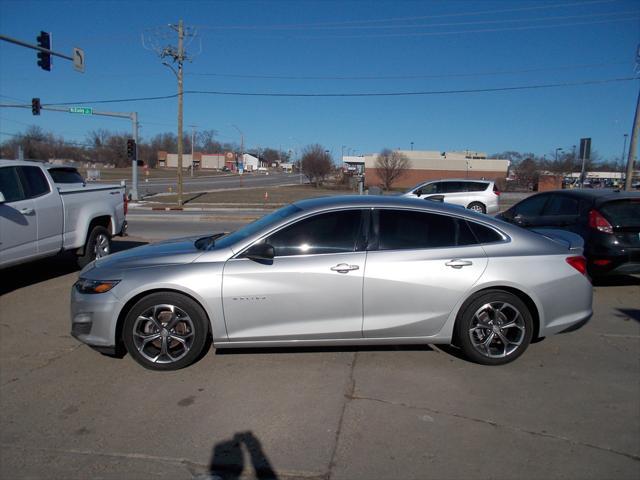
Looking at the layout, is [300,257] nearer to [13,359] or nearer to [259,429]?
[259,429]

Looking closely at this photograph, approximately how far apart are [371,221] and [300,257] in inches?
28.7

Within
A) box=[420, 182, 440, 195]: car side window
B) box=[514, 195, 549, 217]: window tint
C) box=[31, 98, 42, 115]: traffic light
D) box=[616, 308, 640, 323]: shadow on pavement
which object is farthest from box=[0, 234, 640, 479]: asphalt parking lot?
box=[31, 98, 42, 115]: traffic light

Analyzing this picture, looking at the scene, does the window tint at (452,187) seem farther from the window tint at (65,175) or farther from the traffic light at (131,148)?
the traffic light at (131,148)

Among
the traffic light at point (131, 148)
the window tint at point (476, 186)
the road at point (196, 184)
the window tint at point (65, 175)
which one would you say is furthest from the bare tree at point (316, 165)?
the window tint at point (65, 175)

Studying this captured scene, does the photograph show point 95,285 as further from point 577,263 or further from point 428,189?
point 428,189

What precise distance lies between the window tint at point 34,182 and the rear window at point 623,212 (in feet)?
26.7

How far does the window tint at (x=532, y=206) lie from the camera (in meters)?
8.62

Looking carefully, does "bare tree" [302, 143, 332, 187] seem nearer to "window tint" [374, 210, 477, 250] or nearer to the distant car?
the distant car

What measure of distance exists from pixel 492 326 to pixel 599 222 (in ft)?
12.6

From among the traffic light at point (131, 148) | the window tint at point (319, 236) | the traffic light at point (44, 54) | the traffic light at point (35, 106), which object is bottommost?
the window tint at point (319, 236)

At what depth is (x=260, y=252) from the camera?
414 cm

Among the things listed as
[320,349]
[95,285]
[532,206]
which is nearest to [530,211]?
[532,206]

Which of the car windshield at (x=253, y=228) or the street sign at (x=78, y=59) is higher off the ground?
the street sign at (x=78, y=59)

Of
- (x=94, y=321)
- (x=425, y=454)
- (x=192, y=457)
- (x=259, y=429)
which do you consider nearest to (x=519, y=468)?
(x=425, y=454)
